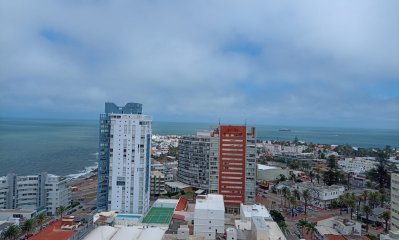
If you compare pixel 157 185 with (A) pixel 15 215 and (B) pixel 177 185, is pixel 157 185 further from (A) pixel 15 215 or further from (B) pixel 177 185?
(A) pixel 15 215

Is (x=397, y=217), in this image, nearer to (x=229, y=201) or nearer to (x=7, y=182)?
(x=229, y=201)

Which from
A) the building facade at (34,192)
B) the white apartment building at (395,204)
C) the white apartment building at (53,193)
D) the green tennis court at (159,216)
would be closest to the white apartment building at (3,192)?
the building facade at (34,192)

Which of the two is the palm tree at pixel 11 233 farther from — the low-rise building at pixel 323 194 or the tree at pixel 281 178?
the tree at pixel 281 178

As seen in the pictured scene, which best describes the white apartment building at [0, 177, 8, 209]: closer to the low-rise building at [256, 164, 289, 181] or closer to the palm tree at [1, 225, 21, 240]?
the palm tree at [1, 225, 21, 240]

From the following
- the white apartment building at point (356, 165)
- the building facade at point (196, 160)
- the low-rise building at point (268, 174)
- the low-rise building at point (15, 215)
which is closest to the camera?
the low-rise building at point (15, 215)

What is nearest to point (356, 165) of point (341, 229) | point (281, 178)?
point (281, 178)

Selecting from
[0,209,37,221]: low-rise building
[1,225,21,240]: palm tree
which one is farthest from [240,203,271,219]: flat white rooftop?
[0,209,37,221]: low-rise building

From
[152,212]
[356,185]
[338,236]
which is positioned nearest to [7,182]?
[152,212]
